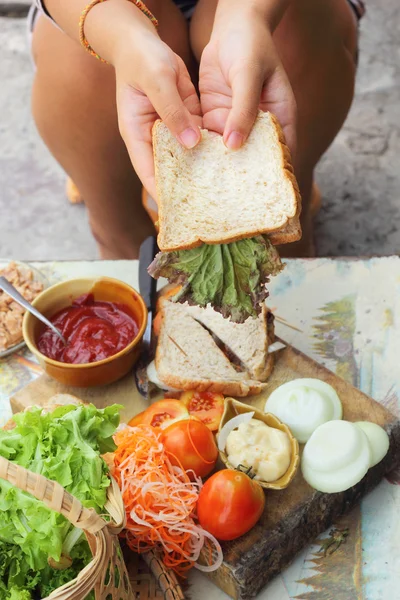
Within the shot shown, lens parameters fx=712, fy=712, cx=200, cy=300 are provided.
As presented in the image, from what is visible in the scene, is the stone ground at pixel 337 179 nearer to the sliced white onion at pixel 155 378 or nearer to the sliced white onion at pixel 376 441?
the sliced white onion at pixel 155 378

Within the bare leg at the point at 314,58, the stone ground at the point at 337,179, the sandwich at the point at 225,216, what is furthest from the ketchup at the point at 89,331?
the stone ground at the point at 337,179

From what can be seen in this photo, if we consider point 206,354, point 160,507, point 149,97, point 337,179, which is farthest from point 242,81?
point 337,179

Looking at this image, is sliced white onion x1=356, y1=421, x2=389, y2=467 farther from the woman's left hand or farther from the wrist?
the wrist

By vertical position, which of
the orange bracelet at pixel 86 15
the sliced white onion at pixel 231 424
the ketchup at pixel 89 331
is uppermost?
the orange bracelet at pixel 86 15

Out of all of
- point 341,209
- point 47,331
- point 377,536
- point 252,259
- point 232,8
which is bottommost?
point 341,209

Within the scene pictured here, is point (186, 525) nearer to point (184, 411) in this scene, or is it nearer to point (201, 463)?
point (201, 463)

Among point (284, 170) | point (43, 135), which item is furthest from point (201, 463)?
point (43, 135)

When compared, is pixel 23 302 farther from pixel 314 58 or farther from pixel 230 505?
pixel 314 58
